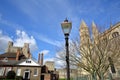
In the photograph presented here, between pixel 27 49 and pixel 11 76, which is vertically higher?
pixel 27 49

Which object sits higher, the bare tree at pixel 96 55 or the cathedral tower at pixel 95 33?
the cathedral tower at pixel 95 33

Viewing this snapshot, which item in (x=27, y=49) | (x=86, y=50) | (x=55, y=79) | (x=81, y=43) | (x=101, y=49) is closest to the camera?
(x=101, y=49)

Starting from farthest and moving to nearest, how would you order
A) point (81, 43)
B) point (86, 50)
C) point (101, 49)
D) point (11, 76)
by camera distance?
point (11, 76)
point (81, 43)
point (86, 50)
point (101, 49)

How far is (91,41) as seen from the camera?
61.4ft

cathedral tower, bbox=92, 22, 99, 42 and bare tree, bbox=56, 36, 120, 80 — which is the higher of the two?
cathedral tower, bbox=92, 22, 99, 42

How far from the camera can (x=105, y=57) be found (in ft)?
56.7

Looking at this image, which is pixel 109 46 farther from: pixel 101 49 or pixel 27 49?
pixel 27 49

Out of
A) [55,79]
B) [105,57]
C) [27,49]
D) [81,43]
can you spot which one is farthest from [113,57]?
[27,49]

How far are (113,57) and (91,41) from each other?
390cm

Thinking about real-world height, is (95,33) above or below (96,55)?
above

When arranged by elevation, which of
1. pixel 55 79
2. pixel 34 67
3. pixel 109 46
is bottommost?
pixel 55 79

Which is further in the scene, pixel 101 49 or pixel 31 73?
pixel 31 73

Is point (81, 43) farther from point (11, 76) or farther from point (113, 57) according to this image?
point (11, 76)

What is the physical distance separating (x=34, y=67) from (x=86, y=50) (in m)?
26.5
